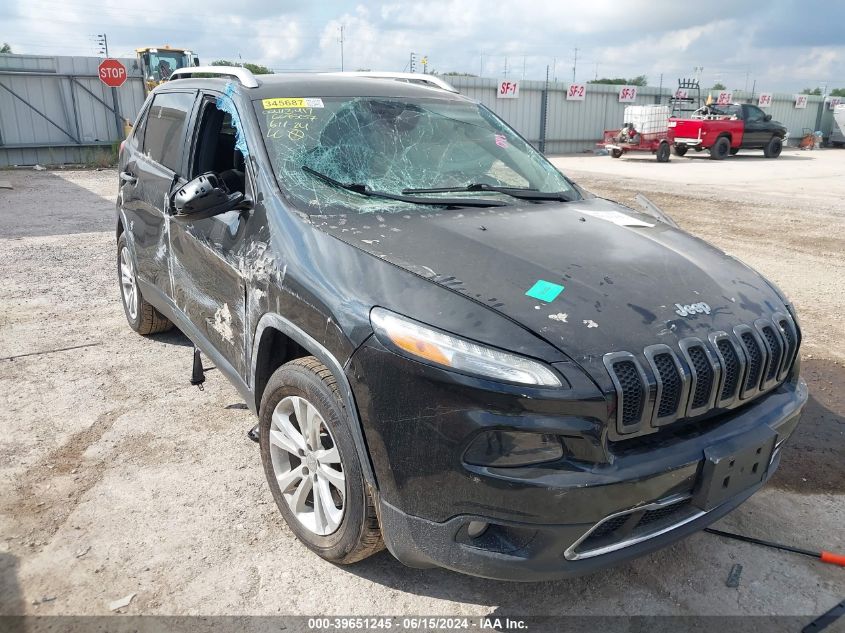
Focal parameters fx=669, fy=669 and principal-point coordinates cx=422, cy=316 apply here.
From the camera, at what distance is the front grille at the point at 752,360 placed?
7.63 feet

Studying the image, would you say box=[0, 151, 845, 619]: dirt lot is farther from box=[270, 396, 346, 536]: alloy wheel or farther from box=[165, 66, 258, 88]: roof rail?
box=[165, 66, 258, 88]: roof rail

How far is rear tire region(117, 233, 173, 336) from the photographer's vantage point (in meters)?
4.83

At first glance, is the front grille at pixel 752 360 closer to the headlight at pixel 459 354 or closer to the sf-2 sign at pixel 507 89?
the headlight at pixel 459 354

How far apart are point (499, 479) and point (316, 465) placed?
88 centimetres

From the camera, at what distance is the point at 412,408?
2057 millimetres

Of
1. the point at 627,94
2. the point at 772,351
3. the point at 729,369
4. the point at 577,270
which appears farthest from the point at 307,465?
the point at 627,94

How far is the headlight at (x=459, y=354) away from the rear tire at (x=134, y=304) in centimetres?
315

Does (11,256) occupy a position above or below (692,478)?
below

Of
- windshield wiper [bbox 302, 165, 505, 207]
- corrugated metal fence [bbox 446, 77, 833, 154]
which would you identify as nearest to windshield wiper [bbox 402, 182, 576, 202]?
windshield wiper [bbox 302, 165, 505, 207]

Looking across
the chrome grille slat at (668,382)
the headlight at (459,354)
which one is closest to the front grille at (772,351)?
the chrome grille slat at (668,382)

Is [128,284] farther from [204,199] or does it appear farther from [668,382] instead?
[668,382]

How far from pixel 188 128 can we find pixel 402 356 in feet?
7.84

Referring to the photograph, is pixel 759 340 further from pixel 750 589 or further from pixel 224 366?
pixel 224 366

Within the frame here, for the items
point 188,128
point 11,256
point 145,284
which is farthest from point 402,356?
point 11,256
